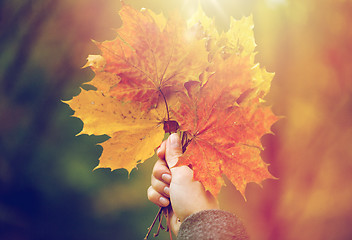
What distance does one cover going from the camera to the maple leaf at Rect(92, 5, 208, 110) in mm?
562

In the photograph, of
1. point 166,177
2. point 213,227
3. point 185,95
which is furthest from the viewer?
point 166,177

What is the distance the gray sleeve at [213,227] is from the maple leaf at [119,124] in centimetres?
19

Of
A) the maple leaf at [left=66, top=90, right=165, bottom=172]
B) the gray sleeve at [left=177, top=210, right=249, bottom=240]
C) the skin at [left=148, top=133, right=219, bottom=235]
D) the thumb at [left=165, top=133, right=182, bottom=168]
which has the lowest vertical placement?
the gray sleeve at [left=177, top=210, right=249, bottom=240]

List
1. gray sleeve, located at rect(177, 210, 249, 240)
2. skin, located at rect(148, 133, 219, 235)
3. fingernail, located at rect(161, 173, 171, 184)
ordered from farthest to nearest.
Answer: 1. fingernail, located at rect(161, 173, 171, 184)
2. skin, located at rect(148, 133, 219, 235)
3. gray sleeve, located at rect(177, 210, 249, 240)

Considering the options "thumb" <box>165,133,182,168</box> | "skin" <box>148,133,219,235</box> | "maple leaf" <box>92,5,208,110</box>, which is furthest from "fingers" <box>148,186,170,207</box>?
"maple leaf" <box>92,5,208,110</box>

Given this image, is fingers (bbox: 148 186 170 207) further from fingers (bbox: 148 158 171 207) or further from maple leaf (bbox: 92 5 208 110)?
maple leaf (bbox: 92 5 208 110)

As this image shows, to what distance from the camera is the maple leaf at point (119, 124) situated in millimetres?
623

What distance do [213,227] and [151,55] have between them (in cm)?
35

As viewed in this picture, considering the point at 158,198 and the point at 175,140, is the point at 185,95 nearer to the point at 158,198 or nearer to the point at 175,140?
the point at 175,140

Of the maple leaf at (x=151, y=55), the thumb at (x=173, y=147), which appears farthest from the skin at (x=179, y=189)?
the maple leaf at (x=151, y=55)

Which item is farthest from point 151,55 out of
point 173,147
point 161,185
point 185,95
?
point 161,185

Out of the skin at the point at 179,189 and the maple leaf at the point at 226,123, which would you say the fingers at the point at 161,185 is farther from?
the maple leaf at the point at 226,123

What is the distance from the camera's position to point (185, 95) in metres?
0.60

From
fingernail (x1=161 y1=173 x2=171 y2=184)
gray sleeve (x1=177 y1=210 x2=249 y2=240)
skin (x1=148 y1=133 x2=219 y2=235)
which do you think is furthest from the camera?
fingernail (x1=161 y1=173 x2=171 y2=184)
